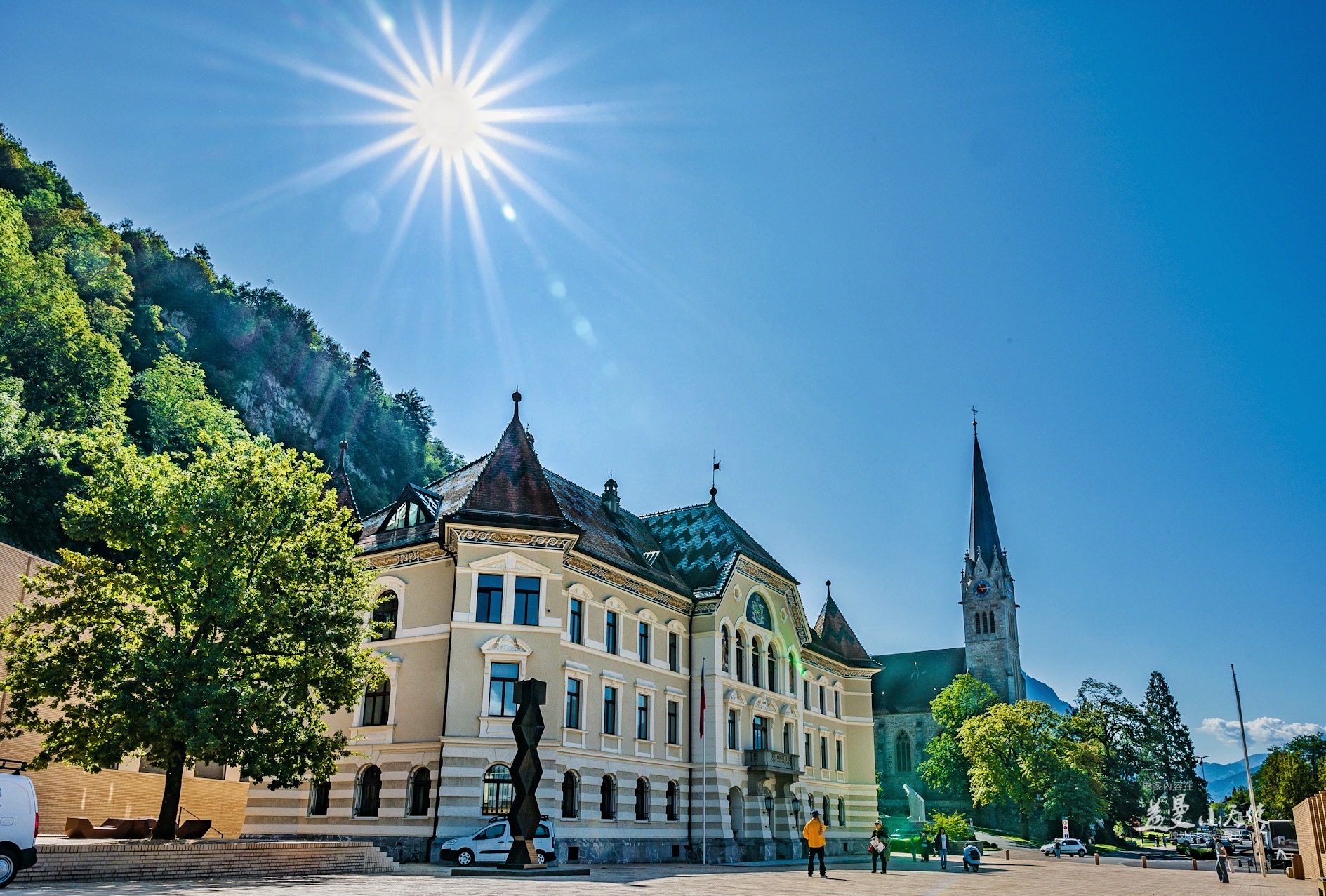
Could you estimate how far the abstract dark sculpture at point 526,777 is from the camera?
23.2m

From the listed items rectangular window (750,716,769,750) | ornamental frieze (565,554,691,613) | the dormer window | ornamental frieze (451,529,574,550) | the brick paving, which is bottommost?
the brick paving

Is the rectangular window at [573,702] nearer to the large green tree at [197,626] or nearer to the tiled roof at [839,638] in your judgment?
the large green tree at [197,626]

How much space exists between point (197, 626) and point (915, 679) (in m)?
89.7

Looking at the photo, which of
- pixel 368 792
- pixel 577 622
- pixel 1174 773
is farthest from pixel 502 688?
pixel 1174 773

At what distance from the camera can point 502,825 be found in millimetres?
29266

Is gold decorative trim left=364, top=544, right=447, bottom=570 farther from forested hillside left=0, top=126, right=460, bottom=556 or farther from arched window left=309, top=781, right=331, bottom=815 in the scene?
forested hillside left=0, top=126, right=460, bottom=556

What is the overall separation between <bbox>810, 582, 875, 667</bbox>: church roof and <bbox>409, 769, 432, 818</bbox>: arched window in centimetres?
2929

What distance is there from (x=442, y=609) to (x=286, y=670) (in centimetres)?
904

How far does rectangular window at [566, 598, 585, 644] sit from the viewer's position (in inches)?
1394

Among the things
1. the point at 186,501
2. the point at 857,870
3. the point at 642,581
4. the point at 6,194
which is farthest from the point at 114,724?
the point at 6,194

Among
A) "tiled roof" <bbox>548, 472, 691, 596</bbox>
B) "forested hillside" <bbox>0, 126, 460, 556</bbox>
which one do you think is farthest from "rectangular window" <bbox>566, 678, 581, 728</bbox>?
Answer: "forested hillside" <bbox>0, 126, 460, 556</bbox>

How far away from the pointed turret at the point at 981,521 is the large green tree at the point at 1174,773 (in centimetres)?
2216

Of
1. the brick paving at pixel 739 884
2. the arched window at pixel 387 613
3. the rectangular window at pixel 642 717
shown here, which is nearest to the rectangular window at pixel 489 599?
the arched window at pixel 387 613

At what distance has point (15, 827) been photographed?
16.1 m
